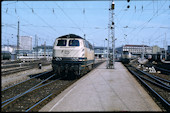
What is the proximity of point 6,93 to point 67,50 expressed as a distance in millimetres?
6213

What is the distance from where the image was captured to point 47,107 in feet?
24.8

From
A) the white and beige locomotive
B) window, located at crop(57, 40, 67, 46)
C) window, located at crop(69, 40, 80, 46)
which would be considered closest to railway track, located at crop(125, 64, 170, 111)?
the white and beige locomotive

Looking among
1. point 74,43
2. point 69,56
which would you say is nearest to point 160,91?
point 69,56

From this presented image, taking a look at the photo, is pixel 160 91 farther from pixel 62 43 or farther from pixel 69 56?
pixel 62 43

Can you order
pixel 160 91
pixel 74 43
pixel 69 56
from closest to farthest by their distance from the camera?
pixel 160 91 → pixel 69 56 → pixel 74 43

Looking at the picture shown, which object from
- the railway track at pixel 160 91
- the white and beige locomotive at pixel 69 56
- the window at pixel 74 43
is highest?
the window at pixel 74 43

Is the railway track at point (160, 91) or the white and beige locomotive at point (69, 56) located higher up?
the white and beige locomotive at point (69, 56)

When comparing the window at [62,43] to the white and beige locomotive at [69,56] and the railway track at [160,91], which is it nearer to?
the white and beige locomotive at [69,56]

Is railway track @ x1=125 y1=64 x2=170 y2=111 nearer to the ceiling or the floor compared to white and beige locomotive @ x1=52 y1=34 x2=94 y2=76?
nearer to the floor

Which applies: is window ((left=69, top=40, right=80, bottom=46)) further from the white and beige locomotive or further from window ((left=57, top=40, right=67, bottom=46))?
window ((left=57, top=40, right=67, bottom=46))

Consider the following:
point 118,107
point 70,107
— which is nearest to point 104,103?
point 118,107

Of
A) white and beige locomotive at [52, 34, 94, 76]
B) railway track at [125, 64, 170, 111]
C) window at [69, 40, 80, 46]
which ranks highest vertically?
window at [69, 40, 80, 46]

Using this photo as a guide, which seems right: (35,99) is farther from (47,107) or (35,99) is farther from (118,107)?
(118,107)

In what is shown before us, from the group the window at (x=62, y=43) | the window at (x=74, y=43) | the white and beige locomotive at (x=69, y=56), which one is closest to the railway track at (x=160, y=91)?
the white and beige locomotive at (x=69, y=56)
